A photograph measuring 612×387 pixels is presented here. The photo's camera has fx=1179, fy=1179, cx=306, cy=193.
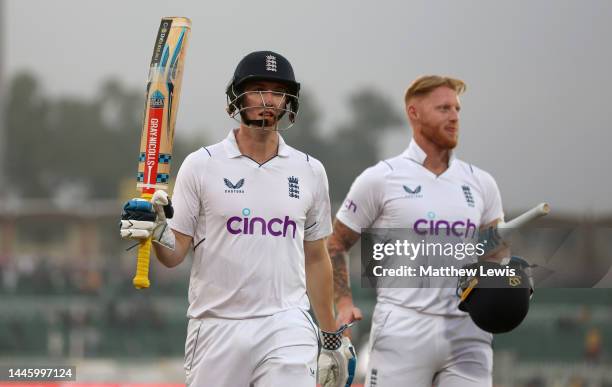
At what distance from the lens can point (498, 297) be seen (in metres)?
6.58

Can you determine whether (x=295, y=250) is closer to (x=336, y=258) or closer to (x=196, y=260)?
(x=196, y=260)

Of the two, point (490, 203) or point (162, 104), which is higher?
point (162, 104)

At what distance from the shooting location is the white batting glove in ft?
21.3

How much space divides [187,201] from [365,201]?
167cm

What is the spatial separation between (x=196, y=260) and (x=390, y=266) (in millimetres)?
1572

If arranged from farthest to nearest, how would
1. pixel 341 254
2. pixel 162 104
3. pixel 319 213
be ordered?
1. pixel 341 254
2. pixel 319 213
3. pixel 162 104

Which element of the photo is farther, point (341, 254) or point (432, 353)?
point (341, 254)

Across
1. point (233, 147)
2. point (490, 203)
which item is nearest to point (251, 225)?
point (233, 147)

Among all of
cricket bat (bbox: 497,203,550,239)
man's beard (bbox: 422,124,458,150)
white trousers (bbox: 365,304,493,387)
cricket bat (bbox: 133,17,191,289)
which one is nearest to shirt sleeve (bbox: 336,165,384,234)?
man's beard (bbox: 422,124,458,150)

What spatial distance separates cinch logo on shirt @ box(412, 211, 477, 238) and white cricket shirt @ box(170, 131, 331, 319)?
126 centimetres

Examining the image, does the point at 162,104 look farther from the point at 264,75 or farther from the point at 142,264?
the point at 142,264

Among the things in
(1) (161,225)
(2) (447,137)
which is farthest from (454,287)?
(1) (161,225)

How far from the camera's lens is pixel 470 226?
7129mm

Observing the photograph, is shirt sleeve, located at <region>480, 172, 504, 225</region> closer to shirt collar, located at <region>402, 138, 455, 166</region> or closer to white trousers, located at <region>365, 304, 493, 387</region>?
shirt collar, located at <region>402, 138, 455, 166</region>
